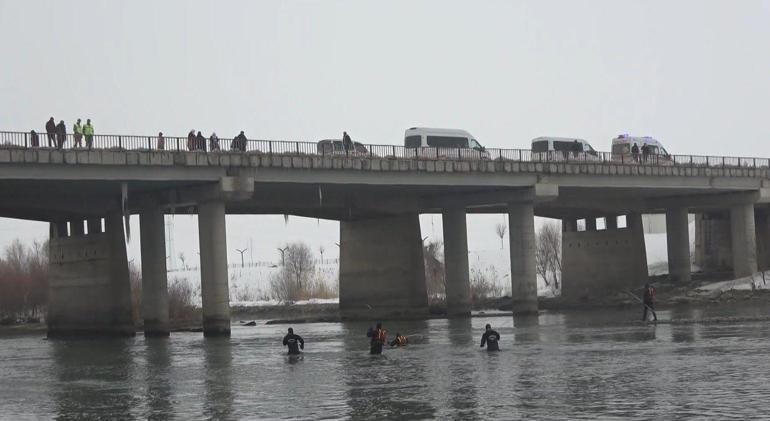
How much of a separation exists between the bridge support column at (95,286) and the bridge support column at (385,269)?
920 inches

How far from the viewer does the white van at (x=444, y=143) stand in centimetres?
9412

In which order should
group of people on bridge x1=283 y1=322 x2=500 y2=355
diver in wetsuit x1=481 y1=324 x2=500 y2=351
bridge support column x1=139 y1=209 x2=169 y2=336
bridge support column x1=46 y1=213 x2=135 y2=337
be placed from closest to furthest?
diver in wetsuit x1=481 y1=324 x2=500 y2=351
group of people on bridge x1=283 y1=322 x2=500 y2=355
bridge support column x1=139 y1=209 x2=169 y2=336
bridge support column x1=46 y1=213 x2=135 y2=337

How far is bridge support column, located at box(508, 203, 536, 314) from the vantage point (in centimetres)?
10188

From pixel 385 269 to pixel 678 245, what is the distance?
109ft

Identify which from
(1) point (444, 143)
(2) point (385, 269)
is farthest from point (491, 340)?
(2) point (385, 269)

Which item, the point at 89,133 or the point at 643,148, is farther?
the point at 643,148

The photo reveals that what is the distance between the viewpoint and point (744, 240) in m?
116

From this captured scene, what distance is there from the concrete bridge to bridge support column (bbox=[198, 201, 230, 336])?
0.09 metres

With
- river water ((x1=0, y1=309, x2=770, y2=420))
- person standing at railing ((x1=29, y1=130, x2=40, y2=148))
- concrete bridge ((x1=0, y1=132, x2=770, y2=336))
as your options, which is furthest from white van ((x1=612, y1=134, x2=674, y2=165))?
person standing at railing ((x1=29, y1=130, x2=40, y2=148))

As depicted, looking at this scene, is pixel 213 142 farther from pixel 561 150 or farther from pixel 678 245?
pixel 678 245

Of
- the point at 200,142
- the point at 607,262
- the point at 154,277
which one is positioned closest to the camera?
the point at 200,142

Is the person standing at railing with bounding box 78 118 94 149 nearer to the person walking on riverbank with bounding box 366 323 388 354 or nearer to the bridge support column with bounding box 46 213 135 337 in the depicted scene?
the bridge support column with bounding box 46 213 135 337

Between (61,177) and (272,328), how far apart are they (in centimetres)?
2870

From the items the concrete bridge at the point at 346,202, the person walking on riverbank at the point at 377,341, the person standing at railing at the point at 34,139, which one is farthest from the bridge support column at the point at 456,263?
the person walking on riverbank at the point at 377,341
